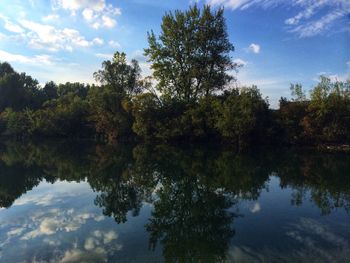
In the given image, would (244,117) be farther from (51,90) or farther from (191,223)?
(51,90)

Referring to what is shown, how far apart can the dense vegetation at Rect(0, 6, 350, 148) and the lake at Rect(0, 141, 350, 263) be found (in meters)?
16.8

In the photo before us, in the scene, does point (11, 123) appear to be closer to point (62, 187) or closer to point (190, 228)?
point (62, 187)

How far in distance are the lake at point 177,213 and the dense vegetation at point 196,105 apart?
55.2 ft

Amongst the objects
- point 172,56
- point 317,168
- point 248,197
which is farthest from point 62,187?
point 172,56

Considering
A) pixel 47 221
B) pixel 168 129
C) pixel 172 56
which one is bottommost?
pixel 47 221

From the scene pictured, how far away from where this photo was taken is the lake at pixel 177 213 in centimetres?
918

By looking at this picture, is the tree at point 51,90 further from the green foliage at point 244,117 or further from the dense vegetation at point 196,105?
the green foliage at point 244,117

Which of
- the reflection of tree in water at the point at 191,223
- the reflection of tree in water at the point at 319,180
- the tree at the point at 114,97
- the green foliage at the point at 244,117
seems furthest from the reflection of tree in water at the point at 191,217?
the tree at the point at 114,97

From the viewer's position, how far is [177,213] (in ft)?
43.0

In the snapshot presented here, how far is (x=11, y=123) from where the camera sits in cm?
6544

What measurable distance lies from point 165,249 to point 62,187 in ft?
38.2

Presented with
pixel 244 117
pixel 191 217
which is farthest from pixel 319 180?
pixel 244 117

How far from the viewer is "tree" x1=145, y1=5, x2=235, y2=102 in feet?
150

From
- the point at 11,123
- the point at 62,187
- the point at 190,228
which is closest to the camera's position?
the point at 190,228
